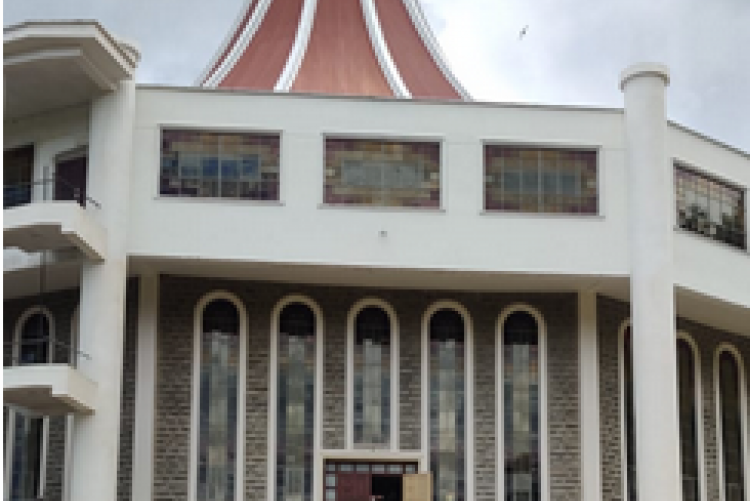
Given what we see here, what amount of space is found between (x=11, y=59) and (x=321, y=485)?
7696 millimetres

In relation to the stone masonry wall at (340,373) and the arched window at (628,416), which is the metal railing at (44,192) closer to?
the stone masonry wall at (340,373)

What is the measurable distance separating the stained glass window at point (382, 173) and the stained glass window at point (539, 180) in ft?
2.87

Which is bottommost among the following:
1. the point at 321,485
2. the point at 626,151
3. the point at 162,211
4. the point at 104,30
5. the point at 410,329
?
the point at 321,485

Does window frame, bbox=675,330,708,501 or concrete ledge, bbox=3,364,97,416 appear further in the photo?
window frame, bbox=675,330,708,501

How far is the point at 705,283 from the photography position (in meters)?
18.3

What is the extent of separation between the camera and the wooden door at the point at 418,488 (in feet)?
58.0

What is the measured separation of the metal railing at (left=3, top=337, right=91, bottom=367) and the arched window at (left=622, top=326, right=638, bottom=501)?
8.71m

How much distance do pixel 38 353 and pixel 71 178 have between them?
3139mm

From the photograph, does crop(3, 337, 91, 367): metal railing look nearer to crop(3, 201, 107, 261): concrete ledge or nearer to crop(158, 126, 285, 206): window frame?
crop(3, 201, 107, 261): concrete ledge

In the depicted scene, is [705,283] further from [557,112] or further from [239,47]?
[239,47]

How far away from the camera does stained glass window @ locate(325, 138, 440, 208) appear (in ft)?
57.6

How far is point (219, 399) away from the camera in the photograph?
17859mm

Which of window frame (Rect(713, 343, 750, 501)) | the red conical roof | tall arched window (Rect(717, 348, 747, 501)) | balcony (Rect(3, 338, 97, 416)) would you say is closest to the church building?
balcony (Rect(3, 338, 97, 416))

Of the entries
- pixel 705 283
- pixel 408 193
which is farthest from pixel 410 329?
pixel 705 283
